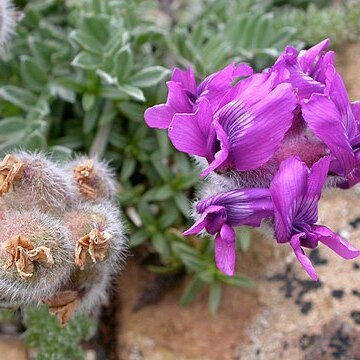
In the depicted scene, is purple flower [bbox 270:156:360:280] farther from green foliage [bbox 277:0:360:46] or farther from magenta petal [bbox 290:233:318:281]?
green foliage [bbox 277:0:360:46]

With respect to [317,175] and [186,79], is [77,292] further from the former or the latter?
[317,175]

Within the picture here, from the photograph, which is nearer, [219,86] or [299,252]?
[299,252]

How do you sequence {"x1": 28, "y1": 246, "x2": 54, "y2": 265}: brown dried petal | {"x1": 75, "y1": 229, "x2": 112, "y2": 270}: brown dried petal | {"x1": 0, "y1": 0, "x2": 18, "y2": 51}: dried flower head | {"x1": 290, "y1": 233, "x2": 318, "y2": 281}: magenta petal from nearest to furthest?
{"x1": 290, "y1": 233, "x2": 318, "y2": 281}: magenta petal < {"x1": 28, "y1": 246, "x2": 54, "y2": 265}: brown dried petal < {"x1": 75, "y1": 229, "x2": 112, "y2": 270}: brown dried petal < {"x1": 0, "y1": 0, "x2": 18, "y2": 51}: dried flower head

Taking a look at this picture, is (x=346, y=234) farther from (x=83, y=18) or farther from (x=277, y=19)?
(x=83, y=18)

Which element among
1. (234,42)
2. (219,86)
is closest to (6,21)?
(234,42)

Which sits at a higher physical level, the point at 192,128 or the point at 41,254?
the point at 192,128

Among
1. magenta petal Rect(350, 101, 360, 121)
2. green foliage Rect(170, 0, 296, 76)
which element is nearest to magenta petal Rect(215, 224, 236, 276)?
magenta petal Rect(350, 101, 360, 121)

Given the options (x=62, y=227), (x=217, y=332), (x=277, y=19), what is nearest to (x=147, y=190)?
(x=217, y=332)
